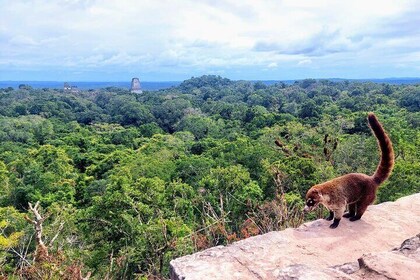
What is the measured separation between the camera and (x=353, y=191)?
17.9ft

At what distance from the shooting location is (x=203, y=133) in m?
48.4

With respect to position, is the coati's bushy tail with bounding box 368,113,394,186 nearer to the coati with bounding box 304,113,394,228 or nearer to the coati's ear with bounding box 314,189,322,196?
the coati with bounding box 304,113,394,228

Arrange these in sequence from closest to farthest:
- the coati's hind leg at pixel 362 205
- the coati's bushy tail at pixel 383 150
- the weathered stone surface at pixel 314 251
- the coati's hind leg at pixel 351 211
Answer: the weathered stone surface at pixel 314 251
the coati's bushy tail at pixel 383 150
the coati's hind leg at pixel 362 205
the coati's hind leg at pixel 351 211

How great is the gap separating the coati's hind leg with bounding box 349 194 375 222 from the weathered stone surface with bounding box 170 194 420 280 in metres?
0.07

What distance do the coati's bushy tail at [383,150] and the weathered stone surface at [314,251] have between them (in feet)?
1.99

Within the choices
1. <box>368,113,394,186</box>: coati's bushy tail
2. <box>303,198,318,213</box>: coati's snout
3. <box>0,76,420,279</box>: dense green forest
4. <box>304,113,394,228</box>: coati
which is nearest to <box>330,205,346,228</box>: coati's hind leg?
<box>304,113,394,228</box>: coati

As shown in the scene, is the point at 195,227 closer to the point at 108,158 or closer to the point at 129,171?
the point at 129,171

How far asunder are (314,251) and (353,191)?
3.93 ft

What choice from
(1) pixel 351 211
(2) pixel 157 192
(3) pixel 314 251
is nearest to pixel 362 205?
(1) pixel 351 211

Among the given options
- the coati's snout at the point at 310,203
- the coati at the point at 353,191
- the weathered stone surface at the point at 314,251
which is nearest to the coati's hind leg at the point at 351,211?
the coati at the point at 353,191

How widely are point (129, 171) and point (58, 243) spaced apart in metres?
8.99

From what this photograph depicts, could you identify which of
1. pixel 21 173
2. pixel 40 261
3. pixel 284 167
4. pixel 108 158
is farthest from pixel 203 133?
pixel 40 261

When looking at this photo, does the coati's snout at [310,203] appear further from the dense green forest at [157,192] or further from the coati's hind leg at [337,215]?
the dense green forest at [157,192]

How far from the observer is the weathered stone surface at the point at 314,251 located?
3.74 meters
